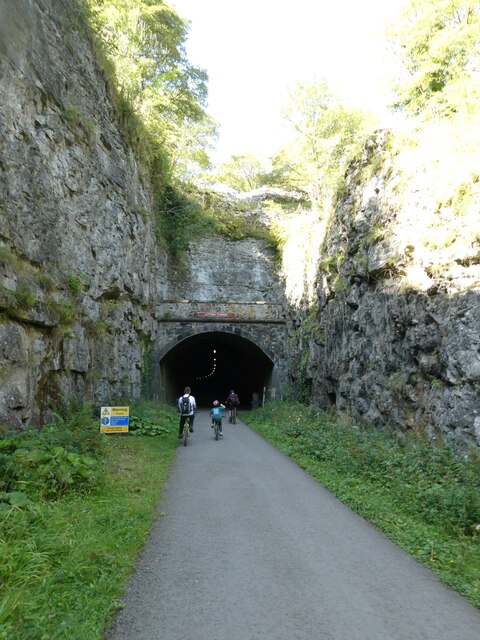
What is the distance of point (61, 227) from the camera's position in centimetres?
1075

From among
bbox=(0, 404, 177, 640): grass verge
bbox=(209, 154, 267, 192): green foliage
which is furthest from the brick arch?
bbox=(209, 154, 267, 192): green foliage

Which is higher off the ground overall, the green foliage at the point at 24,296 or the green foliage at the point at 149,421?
the green foliage at the point at 24,296

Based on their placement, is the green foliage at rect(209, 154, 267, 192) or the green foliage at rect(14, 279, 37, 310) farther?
the green foliage at rect(209, 154, 267, 192)

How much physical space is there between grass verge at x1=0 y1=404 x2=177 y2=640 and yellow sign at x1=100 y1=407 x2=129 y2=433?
205 inches

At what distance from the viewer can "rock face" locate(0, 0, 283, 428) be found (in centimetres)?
825

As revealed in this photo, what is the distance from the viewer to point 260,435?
14.8 metres

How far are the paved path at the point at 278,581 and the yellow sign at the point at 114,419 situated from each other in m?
5.43

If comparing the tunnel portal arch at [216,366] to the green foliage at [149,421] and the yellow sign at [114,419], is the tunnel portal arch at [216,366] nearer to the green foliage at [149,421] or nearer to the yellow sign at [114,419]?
the green foliage at [149,421]

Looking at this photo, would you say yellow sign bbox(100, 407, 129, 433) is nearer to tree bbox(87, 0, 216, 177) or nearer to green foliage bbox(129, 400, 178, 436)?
green foliage bbox(129, 400, 178, 436)

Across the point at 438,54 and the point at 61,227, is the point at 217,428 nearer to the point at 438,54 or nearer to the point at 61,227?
the point at 61,227

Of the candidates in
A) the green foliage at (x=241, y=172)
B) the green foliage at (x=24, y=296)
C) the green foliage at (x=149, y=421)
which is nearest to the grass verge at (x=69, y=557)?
the green foliage at (x=24, y=296)

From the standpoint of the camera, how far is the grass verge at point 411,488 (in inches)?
185

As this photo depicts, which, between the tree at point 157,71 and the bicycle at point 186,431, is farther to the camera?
the tree at point 157,71

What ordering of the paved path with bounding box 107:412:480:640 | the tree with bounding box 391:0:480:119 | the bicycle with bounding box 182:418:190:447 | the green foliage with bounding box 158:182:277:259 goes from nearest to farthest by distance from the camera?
the paved path with bounding box 107:412:480:640, the bicycle with bounding box 182:418:190:447, the tree with bounding box 391:0:480:119, the green foliage with bounding box 158:182:277:259
